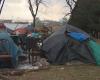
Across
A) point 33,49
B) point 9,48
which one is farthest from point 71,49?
point 9,48

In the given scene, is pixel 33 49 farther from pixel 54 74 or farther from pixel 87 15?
pixel 87 15

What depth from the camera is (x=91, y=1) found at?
44281mm

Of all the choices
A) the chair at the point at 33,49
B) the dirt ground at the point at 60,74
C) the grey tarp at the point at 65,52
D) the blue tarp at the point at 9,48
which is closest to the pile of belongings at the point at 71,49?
the grey tarp at the point at 65,52

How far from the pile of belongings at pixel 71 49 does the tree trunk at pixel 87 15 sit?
25424 mm

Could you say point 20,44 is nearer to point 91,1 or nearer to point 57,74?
point 57,74

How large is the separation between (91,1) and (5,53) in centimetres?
3132

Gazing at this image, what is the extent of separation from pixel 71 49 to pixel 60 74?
3.79 metres

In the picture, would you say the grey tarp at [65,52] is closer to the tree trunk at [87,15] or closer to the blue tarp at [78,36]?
the blue tarp at [78,36]

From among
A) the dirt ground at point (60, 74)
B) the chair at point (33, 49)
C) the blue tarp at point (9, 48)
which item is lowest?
the dirt ground at point (60, 74)

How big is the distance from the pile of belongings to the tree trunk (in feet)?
83.4

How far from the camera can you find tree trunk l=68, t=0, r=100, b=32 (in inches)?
1671

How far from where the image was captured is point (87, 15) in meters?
43.6

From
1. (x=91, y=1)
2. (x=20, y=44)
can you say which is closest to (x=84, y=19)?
(x=91, y=1)

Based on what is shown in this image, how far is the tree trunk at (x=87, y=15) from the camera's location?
42.4 metres
